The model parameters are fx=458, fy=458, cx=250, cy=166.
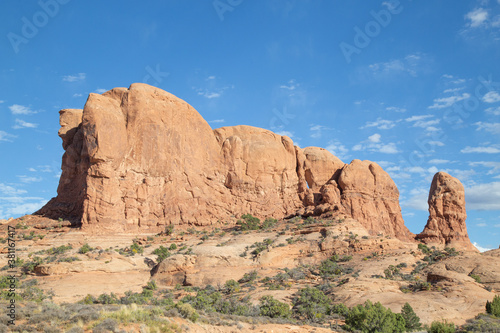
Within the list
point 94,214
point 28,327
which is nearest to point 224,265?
point 94,214

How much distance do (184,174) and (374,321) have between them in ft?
110

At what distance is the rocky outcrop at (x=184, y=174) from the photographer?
46594mm

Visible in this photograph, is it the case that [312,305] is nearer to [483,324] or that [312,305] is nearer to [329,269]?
[483,324]

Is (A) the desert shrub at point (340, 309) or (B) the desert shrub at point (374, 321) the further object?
(A) the desert shrub at point (340, 309)

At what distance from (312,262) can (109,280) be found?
1636 centimetres

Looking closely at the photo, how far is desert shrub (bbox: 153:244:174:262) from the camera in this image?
1530 inches

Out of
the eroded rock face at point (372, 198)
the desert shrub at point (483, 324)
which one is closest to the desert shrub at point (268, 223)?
the eroded rock face at point (372, 198)

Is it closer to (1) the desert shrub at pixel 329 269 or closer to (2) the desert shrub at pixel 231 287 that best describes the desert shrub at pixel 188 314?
(2) the desert shrub at pixel 231 287

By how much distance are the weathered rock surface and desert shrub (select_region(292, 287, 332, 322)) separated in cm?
1953

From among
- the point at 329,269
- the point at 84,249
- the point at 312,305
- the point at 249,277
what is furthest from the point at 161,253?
the point at 312,305

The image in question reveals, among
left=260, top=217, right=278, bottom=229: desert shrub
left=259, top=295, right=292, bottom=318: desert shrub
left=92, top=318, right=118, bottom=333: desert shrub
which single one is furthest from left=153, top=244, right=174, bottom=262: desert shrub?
left=92, top=318, right=118, bottom=333: desert shrub

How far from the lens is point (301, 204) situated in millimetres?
55656

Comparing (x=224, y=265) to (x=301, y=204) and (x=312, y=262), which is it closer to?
(x=312, y=262)

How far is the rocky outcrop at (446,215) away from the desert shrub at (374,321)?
106 ft
